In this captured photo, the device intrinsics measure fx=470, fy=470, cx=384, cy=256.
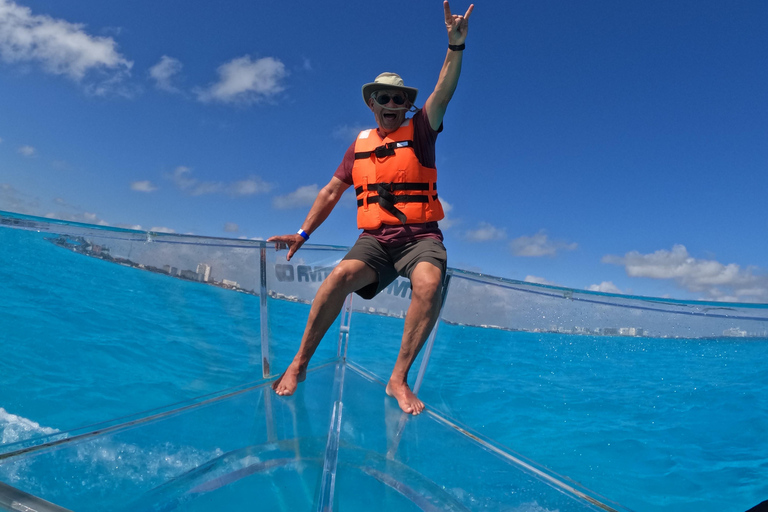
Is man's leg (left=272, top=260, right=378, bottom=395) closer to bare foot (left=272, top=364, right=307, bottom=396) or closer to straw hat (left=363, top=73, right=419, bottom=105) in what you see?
bare foot (left=272, top=364, right=307, bottom=396)

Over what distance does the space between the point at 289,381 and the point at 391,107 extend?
1.60 meters

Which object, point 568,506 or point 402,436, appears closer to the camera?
point 568,506

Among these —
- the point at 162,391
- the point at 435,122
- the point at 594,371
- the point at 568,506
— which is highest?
the point at 435,122

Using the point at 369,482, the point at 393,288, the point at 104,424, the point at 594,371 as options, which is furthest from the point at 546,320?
the point at 104,424

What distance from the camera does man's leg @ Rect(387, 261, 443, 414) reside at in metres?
2.32

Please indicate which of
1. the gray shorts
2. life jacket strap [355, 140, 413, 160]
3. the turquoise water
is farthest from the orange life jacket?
the turquoise water

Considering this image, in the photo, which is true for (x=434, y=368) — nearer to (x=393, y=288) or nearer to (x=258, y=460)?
→ (x=393, y=288)

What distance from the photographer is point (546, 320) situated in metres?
2.78

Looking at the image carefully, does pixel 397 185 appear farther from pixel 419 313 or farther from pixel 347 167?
pixel 419 313

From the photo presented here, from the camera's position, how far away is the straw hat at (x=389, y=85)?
2.63 m

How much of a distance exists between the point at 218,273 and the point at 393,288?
47.9 inches

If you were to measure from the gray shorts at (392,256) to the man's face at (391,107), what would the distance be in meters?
0.67

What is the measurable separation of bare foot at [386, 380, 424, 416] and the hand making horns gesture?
177cm

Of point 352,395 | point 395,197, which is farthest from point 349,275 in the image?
point 352,395
